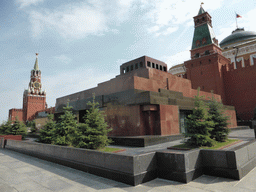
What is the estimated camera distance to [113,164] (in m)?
5.39

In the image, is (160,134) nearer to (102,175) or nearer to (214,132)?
(214,132)

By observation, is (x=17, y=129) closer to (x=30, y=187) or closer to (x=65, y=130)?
(x=65, y=130)

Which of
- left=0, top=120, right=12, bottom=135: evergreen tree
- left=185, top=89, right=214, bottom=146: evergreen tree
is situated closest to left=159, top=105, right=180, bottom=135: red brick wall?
left=185, top=89, right=214, bottom=146: evergreen tree

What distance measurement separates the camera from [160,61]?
62.0ft

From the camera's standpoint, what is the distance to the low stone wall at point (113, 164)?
16.2ft

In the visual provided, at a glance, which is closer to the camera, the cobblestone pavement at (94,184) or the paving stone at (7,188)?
the cobblestone pavement at (94,184)

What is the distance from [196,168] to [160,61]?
49.0 ft


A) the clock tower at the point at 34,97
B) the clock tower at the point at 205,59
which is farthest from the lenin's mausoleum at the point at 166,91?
the clock tower at the point at 34,97

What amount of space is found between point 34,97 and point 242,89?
8714 cm

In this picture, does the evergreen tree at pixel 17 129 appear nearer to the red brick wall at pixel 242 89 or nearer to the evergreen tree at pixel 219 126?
the evergreen tree at pixel 219 126

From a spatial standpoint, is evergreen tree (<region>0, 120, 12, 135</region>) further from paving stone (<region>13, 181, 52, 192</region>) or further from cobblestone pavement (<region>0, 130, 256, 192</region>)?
paving stone (<region>13, 181, 52, 192</region>)

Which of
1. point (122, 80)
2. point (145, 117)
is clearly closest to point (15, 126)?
point (122, 80)

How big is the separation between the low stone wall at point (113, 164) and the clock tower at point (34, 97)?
281 feet

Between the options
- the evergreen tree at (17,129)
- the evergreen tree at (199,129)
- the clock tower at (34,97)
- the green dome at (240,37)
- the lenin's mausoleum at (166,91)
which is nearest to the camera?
the evergreen tree at (199,129)
